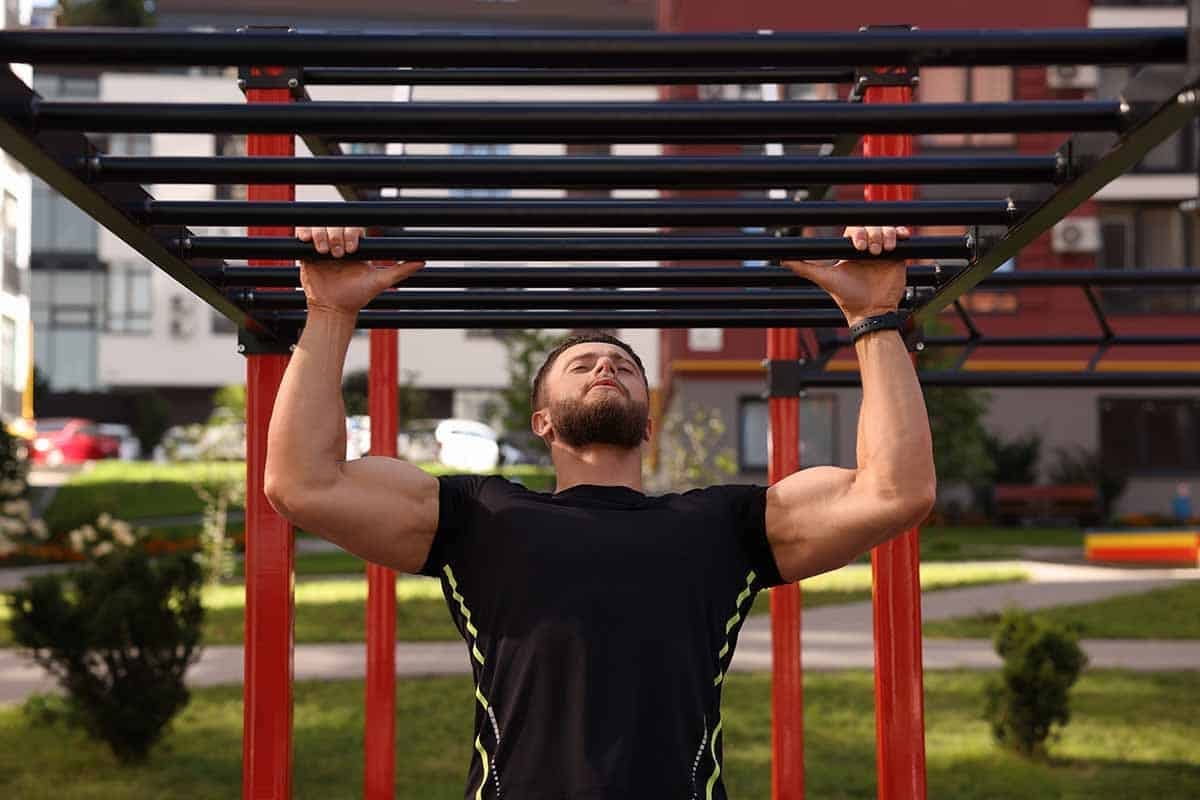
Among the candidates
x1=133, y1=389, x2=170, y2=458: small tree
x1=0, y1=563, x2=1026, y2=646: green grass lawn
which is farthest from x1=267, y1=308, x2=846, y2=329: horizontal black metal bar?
Answer: x1=133, y1=389, x2=170, y2=458: small tree

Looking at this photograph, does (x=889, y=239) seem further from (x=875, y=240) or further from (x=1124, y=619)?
(x=1124, y=619)

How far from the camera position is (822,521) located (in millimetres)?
2484

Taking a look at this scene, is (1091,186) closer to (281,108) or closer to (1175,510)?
(281,108)

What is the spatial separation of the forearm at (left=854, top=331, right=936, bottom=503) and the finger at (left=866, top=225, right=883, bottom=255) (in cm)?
14

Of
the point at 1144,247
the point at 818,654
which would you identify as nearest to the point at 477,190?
the point at 818,654

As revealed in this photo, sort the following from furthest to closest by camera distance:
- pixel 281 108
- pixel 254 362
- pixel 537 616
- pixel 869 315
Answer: pixel 254 362, pixel 869 315, pixel 537 616, pixel 281 108

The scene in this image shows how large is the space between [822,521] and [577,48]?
102cm

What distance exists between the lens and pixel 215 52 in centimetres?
180

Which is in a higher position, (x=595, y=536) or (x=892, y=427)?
(x=892, y=427)

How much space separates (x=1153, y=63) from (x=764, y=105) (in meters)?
0.50

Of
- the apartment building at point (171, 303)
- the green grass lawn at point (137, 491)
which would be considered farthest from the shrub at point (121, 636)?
the apartment building at point (171, 303)

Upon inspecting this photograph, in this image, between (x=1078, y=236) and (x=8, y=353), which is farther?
(x=8, y=353)

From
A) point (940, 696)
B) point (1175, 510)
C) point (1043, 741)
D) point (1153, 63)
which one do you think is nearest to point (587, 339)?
point (1153, 63)

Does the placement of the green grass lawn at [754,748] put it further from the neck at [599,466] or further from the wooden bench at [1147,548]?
the wooden bench at [1147,548]
